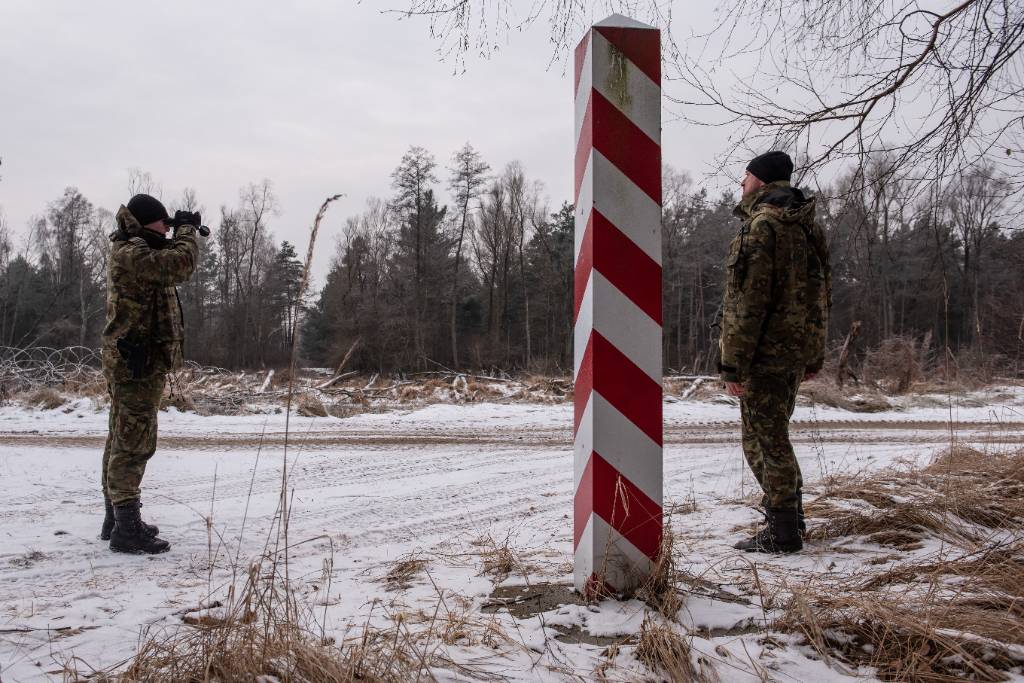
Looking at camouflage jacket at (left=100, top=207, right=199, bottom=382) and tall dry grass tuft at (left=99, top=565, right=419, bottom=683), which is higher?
camouflage jacket at (left=100, top=207, right=199, bottom=382)

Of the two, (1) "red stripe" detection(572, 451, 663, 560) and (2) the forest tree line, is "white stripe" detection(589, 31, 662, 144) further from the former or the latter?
(2) the forest tree line

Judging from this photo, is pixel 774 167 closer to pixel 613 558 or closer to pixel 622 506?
pixel 622 506

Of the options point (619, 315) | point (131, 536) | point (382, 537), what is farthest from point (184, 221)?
point (619, 315)

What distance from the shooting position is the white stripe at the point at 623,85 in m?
2.35

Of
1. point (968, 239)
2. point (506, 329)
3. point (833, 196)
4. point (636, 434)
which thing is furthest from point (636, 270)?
point (506, 329)

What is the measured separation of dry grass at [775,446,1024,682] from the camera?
1.73 metres

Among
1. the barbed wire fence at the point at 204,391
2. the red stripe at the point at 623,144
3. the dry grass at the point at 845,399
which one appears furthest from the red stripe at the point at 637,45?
the dry grass at the point at 845,399

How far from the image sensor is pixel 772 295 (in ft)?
10.3

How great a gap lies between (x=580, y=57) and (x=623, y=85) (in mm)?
228

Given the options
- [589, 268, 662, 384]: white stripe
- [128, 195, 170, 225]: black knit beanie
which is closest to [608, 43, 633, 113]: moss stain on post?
[589, 268, 662, 384]: white stripe

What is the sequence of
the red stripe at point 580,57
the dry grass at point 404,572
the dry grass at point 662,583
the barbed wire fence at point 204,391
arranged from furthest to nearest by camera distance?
1. the barbed wire fence at point 204,391
2. the dry grass at point 404,572
3. the red stripe at point 580,57
4. the dry grass at point 662,583

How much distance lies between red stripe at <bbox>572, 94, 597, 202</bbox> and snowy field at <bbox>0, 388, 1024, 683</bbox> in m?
1.60

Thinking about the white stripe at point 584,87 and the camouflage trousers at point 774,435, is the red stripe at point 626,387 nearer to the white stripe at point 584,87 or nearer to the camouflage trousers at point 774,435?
the white stripe at point 584,87

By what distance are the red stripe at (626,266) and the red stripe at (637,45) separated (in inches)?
23.7
